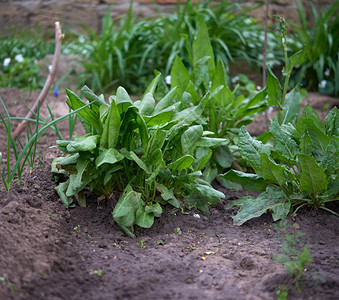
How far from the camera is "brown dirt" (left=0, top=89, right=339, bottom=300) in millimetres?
1476

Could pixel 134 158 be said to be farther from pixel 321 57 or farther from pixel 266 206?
pixel 321 57

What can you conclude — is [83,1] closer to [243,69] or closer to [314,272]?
[243,69]

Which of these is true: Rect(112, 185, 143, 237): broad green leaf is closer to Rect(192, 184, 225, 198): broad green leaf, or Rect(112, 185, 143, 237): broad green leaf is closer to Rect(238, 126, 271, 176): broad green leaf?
Rect(192, 184, 225, 198): broad green leaf

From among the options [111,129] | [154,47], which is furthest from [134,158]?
[154,47]

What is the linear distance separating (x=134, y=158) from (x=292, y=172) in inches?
36.5

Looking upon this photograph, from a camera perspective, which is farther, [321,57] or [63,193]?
[321,57]

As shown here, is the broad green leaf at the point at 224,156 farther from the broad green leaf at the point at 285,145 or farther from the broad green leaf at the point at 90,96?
the broad green leaf at the point at 90,96

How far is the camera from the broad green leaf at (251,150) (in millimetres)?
2244

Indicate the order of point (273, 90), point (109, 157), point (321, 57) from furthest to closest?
point (321, 57) < point (273, 90) < point (109, 157)

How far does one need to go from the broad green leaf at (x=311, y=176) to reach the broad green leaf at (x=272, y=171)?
0.32 ft

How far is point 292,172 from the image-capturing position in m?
2.30

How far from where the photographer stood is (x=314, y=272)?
5.28ft

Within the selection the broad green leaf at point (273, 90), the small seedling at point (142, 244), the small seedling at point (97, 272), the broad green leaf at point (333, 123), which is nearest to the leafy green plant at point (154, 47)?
the broad green leaf at point (273, 90)

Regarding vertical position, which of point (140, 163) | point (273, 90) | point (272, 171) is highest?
point (273, 90)
